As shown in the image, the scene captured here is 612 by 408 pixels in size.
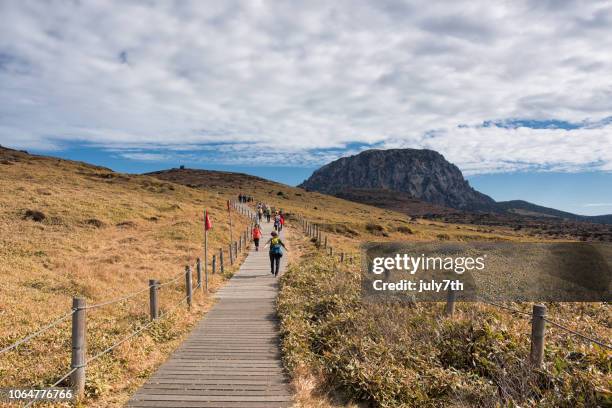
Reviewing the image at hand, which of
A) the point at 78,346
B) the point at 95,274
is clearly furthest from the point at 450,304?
the point at 95,274

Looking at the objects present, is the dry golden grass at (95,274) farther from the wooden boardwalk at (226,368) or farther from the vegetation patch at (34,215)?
the wooden boardwalk at (226,368)

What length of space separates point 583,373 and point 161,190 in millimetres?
63143

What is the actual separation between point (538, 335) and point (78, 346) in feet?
23.8

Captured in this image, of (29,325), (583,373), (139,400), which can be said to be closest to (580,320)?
(583,373)

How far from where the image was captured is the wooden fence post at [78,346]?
6.12 m

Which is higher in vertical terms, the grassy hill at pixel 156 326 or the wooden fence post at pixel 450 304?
the wooden fence post at pixel 450 304

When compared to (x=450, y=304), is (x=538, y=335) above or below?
above

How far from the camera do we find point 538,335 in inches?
268

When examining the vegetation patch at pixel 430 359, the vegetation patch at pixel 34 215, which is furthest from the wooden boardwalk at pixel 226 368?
the vegetation patch at pixel 34 215

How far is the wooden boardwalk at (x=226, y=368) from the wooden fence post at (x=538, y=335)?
4.15 meters

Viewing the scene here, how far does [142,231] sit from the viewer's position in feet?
98.6

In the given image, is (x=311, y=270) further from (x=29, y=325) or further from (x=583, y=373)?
(x=583, y=373)

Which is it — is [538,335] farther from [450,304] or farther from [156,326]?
[156,326]

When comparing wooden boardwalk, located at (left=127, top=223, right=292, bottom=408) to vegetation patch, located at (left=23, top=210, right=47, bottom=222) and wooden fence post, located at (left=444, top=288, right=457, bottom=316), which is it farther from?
vegetation patch, located at (left=23, top=210, right=47, bottom=222)
